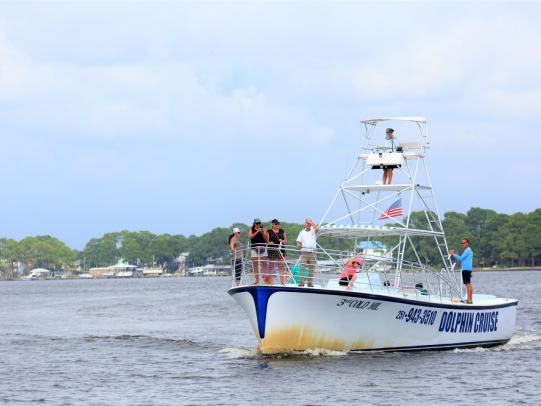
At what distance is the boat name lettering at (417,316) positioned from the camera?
97.3 feet

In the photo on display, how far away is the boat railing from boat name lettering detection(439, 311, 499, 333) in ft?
2.20

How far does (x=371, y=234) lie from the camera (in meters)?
31.2

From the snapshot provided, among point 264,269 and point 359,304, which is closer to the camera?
point 359,304

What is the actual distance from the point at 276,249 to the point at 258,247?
1.84 feet

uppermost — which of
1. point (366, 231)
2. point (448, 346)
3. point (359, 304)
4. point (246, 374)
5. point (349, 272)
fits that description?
point (366, 231)

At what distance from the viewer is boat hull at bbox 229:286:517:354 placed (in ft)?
92.7

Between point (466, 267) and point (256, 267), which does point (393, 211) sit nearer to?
point (466, 267)

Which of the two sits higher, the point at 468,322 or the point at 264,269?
the point at 264,269

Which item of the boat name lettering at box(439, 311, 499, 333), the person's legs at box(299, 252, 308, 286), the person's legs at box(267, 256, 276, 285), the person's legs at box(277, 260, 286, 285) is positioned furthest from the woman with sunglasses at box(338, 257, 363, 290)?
the boat name lettering at box(439, 311, 499, 333)

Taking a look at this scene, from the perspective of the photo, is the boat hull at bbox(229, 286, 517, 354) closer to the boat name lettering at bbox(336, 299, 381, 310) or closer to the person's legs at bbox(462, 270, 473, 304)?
the boat name lettering at bbox(336, 299, 381, 310)

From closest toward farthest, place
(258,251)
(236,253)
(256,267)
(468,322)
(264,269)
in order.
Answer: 1. (258,251)
2. (256,267)
3. (264,269)
4. (236,253)
5. (468,322)

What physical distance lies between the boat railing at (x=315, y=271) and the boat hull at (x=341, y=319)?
43 centimetres

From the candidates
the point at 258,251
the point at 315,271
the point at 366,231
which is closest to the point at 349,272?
the point at 315,271

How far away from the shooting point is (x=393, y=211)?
103 ft
